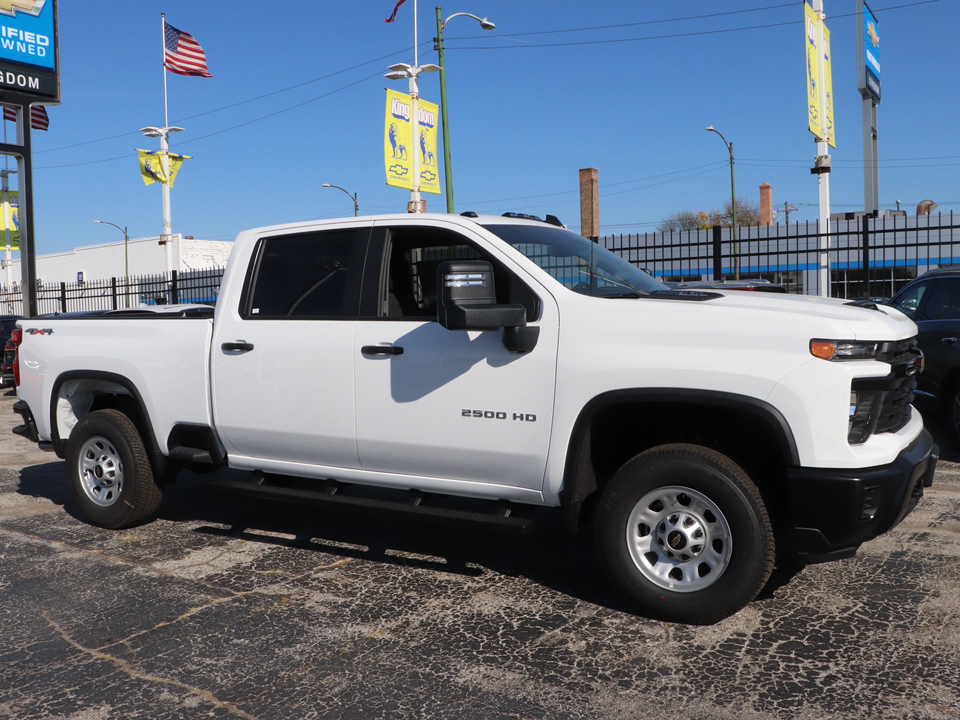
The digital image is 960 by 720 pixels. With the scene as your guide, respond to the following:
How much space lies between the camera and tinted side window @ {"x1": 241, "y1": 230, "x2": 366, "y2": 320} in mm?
5109

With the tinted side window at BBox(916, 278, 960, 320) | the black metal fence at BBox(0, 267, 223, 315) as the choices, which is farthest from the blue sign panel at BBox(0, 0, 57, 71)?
the tinted side window at BBox(916, 278, 960, 320)

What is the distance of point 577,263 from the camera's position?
4730 mm

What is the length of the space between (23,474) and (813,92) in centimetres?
1501

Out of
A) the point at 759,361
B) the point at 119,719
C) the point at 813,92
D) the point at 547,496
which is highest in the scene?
the point at 813,92

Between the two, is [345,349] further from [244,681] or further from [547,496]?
[244,681]

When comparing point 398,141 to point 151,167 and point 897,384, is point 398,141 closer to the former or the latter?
point 151,167

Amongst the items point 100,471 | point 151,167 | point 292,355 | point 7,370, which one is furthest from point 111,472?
point 151,167

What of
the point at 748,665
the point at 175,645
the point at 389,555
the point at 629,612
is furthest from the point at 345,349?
the point at 748,665

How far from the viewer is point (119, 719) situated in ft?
10.9

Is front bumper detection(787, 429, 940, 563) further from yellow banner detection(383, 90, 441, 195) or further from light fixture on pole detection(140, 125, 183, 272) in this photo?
light fixture on pole detection(140, 125, 183, 272)

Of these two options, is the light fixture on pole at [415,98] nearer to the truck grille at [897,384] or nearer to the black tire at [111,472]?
the black tire at [111,472]

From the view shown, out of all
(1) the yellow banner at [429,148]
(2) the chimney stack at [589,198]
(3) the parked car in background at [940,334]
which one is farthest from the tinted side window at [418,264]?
(2) the chimney stack at [589,198]

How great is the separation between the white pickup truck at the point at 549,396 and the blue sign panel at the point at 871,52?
26714 mm

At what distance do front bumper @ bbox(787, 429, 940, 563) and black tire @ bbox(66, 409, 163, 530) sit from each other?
168 inches
